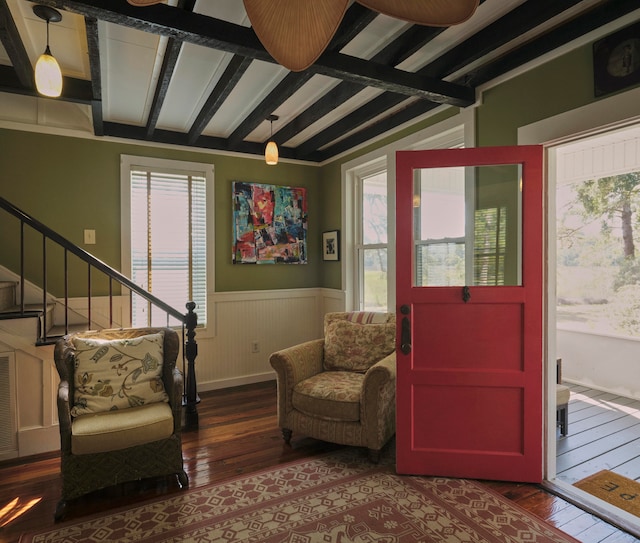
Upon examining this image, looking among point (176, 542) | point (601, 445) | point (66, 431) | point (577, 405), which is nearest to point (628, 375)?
point (577, 405)

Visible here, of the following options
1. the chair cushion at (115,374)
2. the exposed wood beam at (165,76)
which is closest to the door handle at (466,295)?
the chair cushion at (115,374)

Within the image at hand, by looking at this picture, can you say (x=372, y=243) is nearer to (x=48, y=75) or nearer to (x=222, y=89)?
(x=222, y=89)

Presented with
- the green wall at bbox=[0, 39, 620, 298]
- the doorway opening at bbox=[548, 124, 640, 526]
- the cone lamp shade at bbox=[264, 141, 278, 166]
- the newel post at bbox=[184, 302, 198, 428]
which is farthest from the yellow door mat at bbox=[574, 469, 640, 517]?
the cone lamp shade at bbox=[264, 141, 278, 166]

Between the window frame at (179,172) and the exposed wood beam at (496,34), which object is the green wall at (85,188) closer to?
the window frame at (179,172)

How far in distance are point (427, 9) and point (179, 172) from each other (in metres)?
3.44

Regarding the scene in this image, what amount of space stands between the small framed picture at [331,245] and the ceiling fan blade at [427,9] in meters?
3.35

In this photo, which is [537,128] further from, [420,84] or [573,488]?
[573,488]

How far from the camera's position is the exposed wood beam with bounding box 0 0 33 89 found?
6.81 ft

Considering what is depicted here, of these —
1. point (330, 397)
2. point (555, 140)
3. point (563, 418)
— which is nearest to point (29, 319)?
point (330, 397)

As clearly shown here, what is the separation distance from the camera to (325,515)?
6.96 ft

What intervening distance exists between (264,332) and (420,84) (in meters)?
3.01

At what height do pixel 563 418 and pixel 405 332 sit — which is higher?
pixel 405 332

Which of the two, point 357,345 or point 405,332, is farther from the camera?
point 357,345

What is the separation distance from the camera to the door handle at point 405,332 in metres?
2.49
